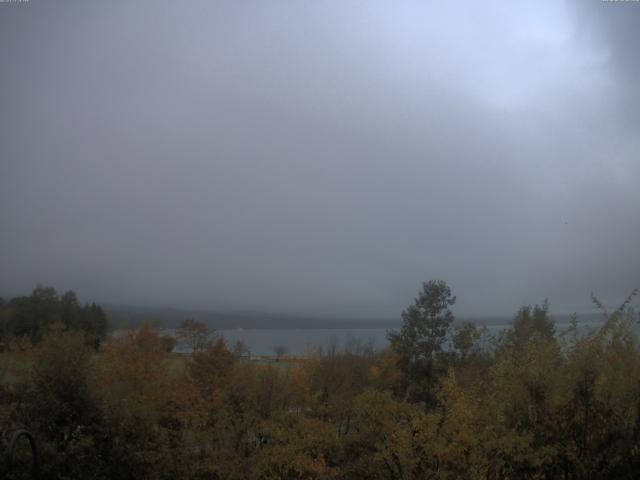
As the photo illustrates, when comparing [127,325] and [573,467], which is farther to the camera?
[127,325]

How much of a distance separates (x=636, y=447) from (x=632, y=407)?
1080mm

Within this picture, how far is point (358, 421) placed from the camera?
95.5 ft

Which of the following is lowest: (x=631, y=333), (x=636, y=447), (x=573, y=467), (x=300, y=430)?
(x=300, y=430)

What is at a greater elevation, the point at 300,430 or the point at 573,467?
the point at 573,467

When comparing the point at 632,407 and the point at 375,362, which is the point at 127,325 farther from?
the point at 632,407

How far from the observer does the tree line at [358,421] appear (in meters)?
14.3

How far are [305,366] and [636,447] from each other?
126ft

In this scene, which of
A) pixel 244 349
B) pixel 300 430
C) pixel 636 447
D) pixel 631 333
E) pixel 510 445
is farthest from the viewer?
pixel 244 349

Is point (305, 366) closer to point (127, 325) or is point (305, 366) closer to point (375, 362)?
point (375, 362)

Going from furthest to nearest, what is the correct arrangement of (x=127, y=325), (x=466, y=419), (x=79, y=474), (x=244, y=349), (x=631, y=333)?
(x=127, y=325) < (x=244, y=349) < (x=466, y=419) < (x=79, y=474) < (x=631, y=333)

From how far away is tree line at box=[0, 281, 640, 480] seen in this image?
47.0 ft

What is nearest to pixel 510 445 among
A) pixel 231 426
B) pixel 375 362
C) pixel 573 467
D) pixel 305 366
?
pixel 573 467

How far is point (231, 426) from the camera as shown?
29828mm

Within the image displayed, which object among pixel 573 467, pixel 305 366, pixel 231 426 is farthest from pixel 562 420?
pixel 305 366
